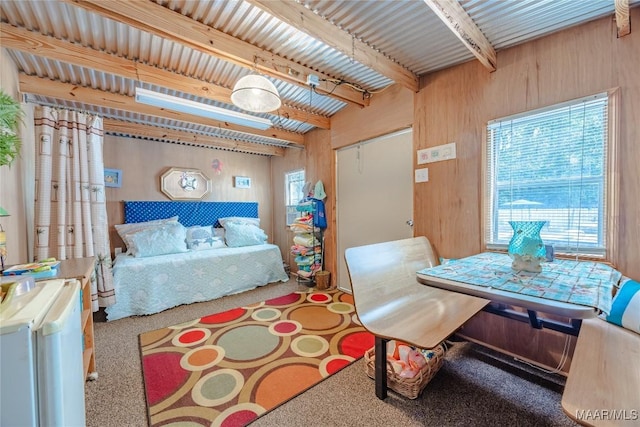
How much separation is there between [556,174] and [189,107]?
3250mm

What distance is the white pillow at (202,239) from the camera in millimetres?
3881

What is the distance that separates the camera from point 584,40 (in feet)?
5.65

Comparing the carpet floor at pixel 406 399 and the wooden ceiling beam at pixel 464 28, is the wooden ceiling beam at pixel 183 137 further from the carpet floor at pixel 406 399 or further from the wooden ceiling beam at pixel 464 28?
the wooden ceiling beam at pixel 464 28

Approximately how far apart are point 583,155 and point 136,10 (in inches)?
119

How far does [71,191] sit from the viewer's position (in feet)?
7.61

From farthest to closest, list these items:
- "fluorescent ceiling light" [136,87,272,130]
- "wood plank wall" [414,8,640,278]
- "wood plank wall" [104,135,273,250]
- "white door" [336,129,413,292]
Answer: "wood plank wall" [104,135,273,250] → "white door" [336,129,413,292] → "fluorescent ceiling light" [136,87,272,130] → "wood plank wall" [414,8,640,278]

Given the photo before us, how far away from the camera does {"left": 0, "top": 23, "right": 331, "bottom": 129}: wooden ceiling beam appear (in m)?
1.69

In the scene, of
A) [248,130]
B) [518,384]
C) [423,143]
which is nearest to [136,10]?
[248,130]

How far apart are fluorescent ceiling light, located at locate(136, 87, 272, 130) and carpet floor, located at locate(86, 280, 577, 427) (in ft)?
7.34

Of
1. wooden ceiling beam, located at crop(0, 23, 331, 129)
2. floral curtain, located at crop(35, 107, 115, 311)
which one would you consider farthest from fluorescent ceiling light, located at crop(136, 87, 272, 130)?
floral curtain, located at crop(35, 107, 115, 311)

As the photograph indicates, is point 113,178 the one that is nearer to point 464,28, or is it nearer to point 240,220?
point 240,220

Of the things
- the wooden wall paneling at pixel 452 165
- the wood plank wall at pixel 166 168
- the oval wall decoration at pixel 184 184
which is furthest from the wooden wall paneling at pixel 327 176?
the oval wall decoration at pixel 184 184

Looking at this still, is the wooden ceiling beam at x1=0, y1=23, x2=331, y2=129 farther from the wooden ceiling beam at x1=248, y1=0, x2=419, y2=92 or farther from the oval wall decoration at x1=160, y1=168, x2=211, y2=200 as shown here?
the oval wall decoration at x1=160, y1=168, x2=211, y2=200

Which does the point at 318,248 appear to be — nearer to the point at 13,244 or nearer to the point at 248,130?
the point at 248,130
